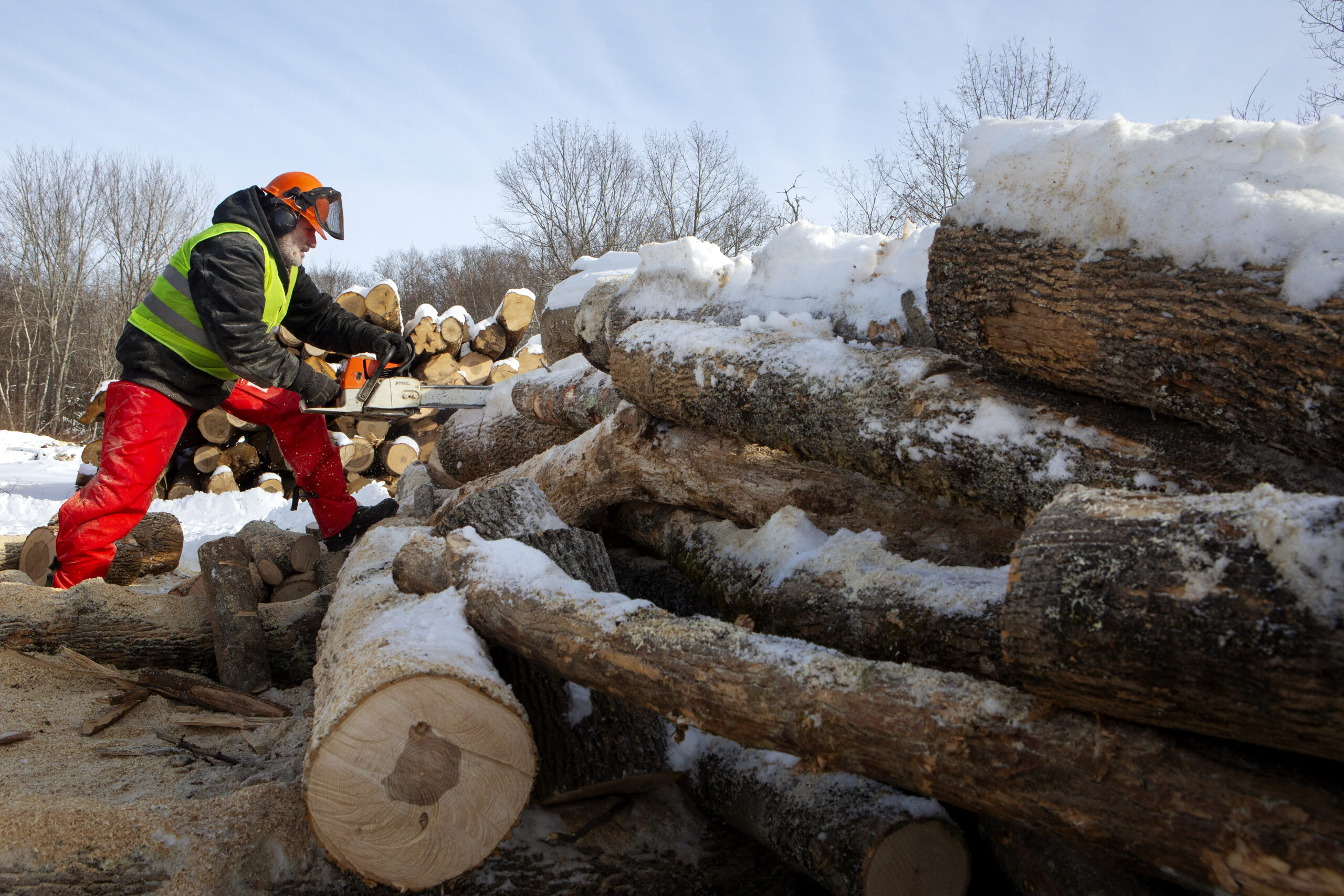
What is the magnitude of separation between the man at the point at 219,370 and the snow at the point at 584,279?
138 centimetres

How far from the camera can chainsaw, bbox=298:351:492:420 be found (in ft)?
16.1

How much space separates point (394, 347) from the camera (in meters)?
5.15

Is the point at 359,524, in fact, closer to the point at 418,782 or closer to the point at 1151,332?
the point at 418,782

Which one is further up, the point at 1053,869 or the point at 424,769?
the point at 424,769

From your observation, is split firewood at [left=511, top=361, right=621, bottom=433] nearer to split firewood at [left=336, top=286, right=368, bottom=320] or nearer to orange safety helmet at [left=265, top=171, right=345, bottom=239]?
orange safety helmet at [left=265, top=171, right=345, bottom=239]

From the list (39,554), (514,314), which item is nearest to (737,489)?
(39,554)

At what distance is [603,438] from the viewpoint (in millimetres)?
3430

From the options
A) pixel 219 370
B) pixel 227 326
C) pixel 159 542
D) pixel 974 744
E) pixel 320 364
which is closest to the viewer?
pixel 974 744

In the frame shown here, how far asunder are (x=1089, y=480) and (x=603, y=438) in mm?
2012

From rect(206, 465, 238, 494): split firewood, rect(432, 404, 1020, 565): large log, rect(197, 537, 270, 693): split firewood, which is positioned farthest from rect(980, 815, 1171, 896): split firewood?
rect(206, 465, 238, 494): split firewood

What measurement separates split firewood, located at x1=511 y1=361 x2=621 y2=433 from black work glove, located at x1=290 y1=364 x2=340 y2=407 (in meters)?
1.07

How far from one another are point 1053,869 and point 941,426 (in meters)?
1.07

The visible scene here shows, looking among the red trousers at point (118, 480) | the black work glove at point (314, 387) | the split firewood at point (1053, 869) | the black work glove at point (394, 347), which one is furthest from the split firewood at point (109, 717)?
the split firewood at point (1053, 869)

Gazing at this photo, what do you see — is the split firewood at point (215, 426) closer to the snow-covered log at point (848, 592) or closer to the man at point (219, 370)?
the man at point (219, 370)
